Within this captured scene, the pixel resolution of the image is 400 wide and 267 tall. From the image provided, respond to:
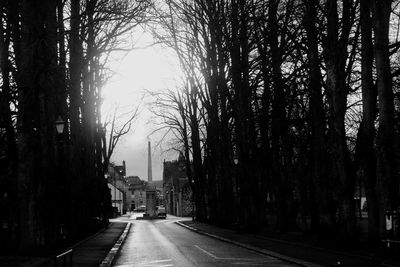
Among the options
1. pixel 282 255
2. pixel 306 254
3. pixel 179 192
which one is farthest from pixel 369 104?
pixel 179 192

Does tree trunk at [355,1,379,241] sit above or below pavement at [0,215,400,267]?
above

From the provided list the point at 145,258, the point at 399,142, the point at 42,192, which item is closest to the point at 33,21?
the point at 42,192

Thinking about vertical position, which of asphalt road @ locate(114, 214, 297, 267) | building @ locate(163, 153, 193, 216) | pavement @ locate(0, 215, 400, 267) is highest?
building @ locate(163, 153, 193, 216)

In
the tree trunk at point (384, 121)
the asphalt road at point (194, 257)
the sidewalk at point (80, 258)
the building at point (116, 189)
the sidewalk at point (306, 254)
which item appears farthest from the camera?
the building at point (116, 189)

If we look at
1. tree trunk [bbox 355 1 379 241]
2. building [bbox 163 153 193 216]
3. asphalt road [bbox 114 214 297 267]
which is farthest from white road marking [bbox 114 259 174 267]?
building [bbox 163 153 193 216]

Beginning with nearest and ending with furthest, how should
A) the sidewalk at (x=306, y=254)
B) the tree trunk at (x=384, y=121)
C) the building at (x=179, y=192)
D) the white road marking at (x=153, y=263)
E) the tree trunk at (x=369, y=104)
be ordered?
1. the sidewalk at (x=306, y=254)
2. the tree trunk at (x=384, y=121)
3. the white road marking at (x=153, y=263)
4. the tree trunk at (x=369, y=104)
5. the building at (x=179, y=192)

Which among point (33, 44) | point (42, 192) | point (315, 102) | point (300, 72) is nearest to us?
point (33, 44)

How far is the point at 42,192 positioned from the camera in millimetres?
20266

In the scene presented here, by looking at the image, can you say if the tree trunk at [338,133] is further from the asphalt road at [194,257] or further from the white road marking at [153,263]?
the white road marking at [153,263]

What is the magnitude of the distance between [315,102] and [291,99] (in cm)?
326

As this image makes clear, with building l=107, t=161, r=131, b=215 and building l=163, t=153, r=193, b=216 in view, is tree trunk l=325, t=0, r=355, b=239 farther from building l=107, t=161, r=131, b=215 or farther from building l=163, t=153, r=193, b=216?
building l=107, t=161, r=131, b=215

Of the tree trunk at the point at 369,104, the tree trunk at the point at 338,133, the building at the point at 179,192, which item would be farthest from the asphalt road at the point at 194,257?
the building at the point at 179,192

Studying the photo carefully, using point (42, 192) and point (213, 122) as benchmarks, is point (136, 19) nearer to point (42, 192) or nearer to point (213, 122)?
point (42, 192)

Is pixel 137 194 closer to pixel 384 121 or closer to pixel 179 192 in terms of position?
pixel 179 192
